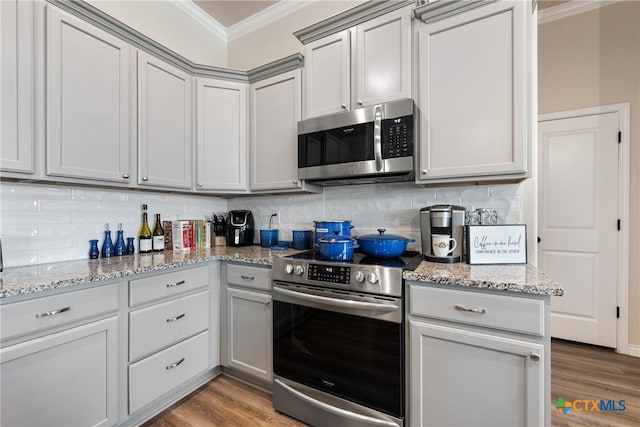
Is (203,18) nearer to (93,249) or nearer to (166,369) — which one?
(93,249)

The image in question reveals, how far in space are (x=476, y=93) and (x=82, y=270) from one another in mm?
Answer: 2327

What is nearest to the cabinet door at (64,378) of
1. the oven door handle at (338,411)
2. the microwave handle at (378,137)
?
the oven door handle at (338,411)

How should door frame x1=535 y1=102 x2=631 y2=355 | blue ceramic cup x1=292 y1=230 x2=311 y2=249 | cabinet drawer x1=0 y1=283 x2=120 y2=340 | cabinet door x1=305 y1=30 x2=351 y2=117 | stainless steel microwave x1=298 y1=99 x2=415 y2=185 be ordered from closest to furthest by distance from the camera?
cabinet drawer x1=0 y1=283 x2=120 y2=340 → stainless steel microwave x1=298 y1=99 x2=415 y2=185 → cabinet door x1=305 y1=30 x2=351 y2=117 → blue ceramic cup x1=292 y1=230 x2=311 y2=249 → door frame x1=535 y1=102 x2=631 y2=355

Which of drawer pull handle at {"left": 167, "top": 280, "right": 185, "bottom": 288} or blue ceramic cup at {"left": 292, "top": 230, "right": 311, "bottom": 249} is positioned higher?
blue ceramic cup at {"left": 292, "top": 230, "right": 311, "bottom": 249}

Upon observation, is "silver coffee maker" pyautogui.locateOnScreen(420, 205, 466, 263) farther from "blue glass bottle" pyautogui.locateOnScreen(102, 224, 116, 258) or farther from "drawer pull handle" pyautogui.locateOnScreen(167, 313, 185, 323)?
"blue glass bottle" pyautogui.locateOnScreen(102, 224, 116, 258)

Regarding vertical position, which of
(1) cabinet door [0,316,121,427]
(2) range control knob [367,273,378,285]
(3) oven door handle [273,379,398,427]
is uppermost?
(2) range control knob [367,273,378,285]

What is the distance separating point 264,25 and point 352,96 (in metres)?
1.60

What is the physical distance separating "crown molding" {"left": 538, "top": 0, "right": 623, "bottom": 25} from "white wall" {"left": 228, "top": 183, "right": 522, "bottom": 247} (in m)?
2.17

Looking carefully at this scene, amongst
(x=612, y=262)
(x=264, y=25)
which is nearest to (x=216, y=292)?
(x=264, y=25)

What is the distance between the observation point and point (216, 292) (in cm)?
203

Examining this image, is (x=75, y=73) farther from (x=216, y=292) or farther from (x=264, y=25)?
(x=264, y=25)

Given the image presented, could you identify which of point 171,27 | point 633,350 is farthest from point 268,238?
point 633,350

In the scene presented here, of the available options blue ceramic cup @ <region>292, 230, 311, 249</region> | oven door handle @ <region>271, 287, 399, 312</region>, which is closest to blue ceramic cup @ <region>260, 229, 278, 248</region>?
blue ceramic cup @ <region>292, 230, 311, 249</region>

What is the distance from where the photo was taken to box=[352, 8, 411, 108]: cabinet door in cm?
172
